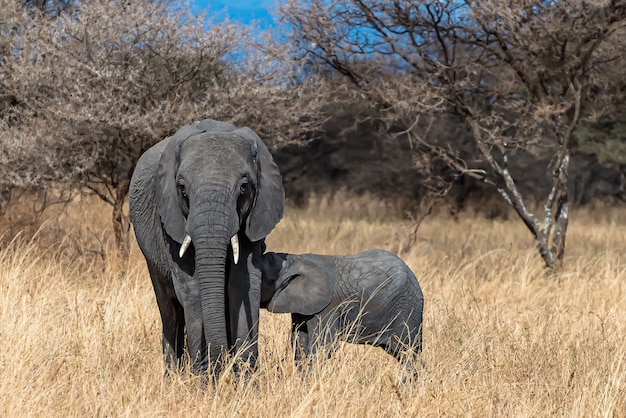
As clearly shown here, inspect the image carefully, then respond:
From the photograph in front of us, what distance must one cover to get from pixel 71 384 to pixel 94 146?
176 inches

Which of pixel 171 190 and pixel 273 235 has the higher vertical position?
pixel 171 190

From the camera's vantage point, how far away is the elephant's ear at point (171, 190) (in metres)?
4.31

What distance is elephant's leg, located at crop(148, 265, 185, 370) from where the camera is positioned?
4891 mm

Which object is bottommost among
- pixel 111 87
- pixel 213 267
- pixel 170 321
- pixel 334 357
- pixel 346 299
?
pixel 334 357

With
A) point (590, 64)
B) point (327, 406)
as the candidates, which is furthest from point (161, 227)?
point (590, 64)

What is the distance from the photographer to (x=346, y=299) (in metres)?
4.88

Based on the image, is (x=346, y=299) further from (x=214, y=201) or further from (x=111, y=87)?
(x=111, y=87)

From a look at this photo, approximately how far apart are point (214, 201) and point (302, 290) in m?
0.90

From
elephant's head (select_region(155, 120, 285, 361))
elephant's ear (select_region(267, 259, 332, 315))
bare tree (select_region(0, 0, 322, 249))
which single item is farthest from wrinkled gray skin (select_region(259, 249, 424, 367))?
bare tree (select_region(0, 0, 322, 249))

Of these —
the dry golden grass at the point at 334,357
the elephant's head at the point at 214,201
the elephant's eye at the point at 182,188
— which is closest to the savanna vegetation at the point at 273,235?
the dry golden grass at the point at 334,357

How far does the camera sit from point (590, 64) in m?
10.6

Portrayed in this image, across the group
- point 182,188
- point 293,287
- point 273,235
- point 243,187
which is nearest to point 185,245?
point 182,188

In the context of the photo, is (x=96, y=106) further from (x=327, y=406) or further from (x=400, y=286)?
(x=327, y=406)

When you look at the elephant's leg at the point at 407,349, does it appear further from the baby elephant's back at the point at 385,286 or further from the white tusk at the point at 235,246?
the white tusk at the point at 235,246
